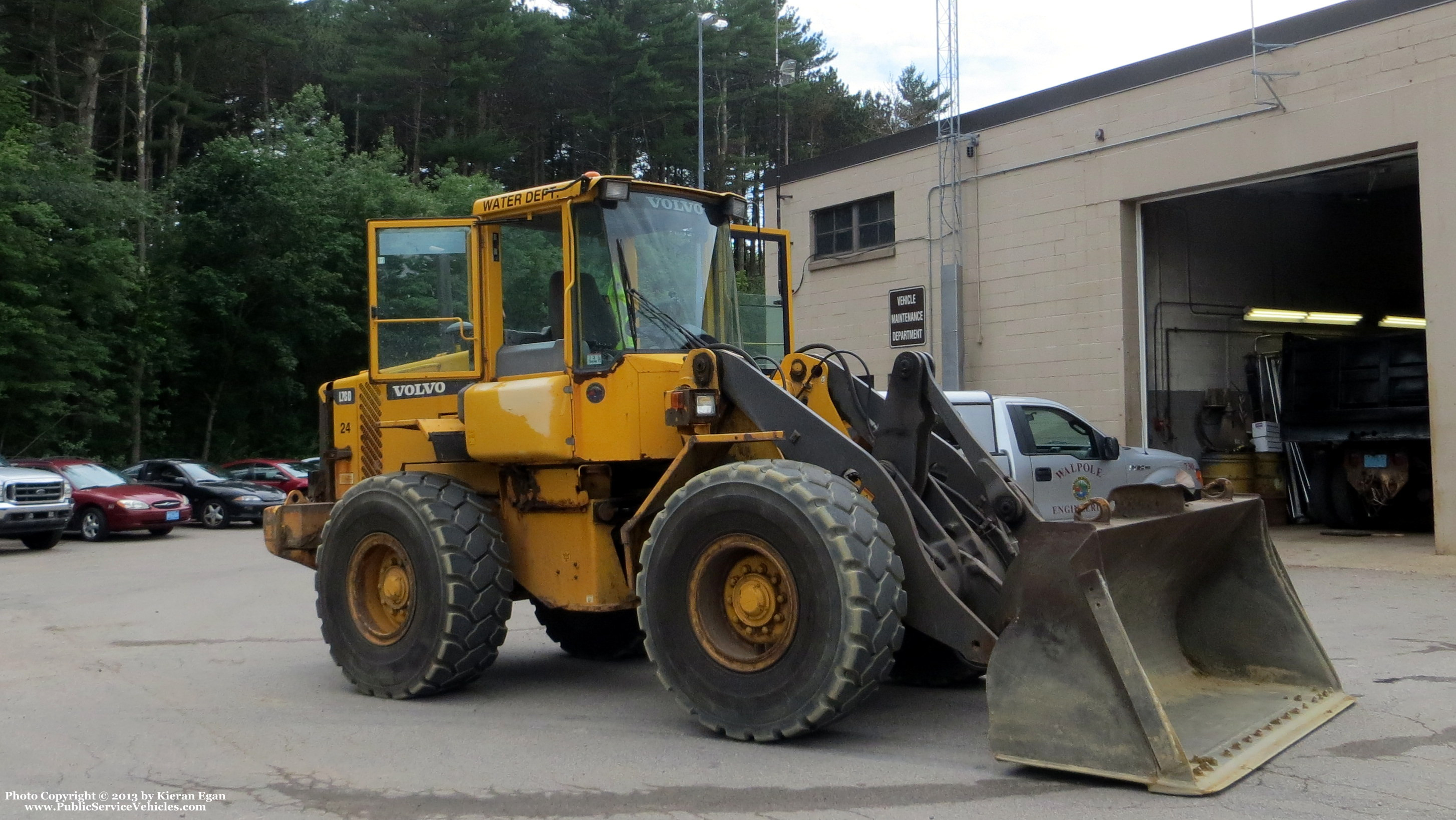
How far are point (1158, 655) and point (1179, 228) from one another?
15.0 metres

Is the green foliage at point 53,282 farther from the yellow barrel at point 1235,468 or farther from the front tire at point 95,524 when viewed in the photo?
the yellow barrel at point 1235,468

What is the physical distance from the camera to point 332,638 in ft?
26.5

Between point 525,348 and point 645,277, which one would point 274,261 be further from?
point 645,277

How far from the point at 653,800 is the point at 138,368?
33.2 m

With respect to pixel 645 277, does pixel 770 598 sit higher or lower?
lower

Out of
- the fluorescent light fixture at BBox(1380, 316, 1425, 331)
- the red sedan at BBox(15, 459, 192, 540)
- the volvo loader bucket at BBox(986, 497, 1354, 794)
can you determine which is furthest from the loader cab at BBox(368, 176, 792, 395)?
the fluorescent light fixture at BBox(1380, 316, 1425, 331)

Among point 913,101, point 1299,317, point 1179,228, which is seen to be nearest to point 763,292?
point 1179,228

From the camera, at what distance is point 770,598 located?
611 cm

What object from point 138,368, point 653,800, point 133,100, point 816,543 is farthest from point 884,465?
point 133,100

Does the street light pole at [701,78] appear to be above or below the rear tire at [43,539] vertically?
above

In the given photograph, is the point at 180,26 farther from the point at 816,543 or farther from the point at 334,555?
the point at 816,543

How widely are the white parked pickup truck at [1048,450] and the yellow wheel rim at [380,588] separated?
6.18 metres

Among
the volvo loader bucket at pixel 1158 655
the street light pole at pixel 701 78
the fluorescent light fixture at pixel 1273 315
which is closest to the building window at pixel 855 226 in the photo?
the street light pole at pixel 701 78

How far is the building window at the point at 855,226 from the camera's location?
74.5 feet
